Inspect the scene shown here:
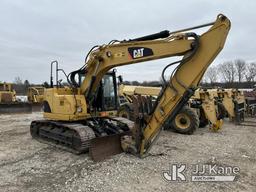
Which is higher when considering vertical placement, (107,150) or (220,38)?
(220,38)

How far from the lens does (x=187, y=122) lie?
32.8 feet

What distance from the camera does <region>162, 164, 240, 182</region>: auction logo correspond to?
204 inches

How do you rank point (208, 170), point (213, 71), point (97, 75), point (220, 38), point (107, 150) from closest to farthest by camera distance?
point (220, 38)
point (208, 170)
point (107, 150)
point (97, 75)
point (213, 71)

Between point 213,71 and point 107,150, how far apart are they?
62486 millimetres

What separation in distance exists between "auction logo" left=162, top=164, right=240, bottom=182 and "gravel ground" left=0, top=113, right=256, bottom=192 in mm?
145

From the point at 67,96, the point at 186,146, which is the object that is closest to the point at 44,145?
the point at 67,96

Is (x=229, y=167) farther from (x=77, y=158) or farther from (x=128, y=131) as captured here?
(x=77, y=158)

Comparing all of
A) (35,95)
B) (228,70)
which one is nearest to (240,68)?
(228,70)

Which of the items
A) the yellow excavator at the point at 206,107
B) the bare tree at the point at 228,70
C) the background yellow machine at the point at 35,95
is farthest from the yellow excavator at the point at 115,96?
the bare tree at the point at 228,70

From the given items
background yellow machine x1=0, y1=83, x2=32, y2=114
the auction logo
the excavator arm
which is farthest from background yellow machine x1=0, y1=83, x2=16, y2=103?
the auction logo

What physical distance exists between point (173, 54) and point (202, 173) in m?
2.51

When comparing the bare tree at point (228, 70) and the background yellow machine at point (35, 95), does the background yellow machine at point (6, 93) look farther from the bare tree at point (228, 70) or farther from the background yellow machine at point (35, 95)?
the bare tree at point (228, 70)

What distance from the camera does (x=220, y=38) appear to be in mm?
A: 5277

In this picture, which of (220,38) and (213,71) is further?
(213,71)
